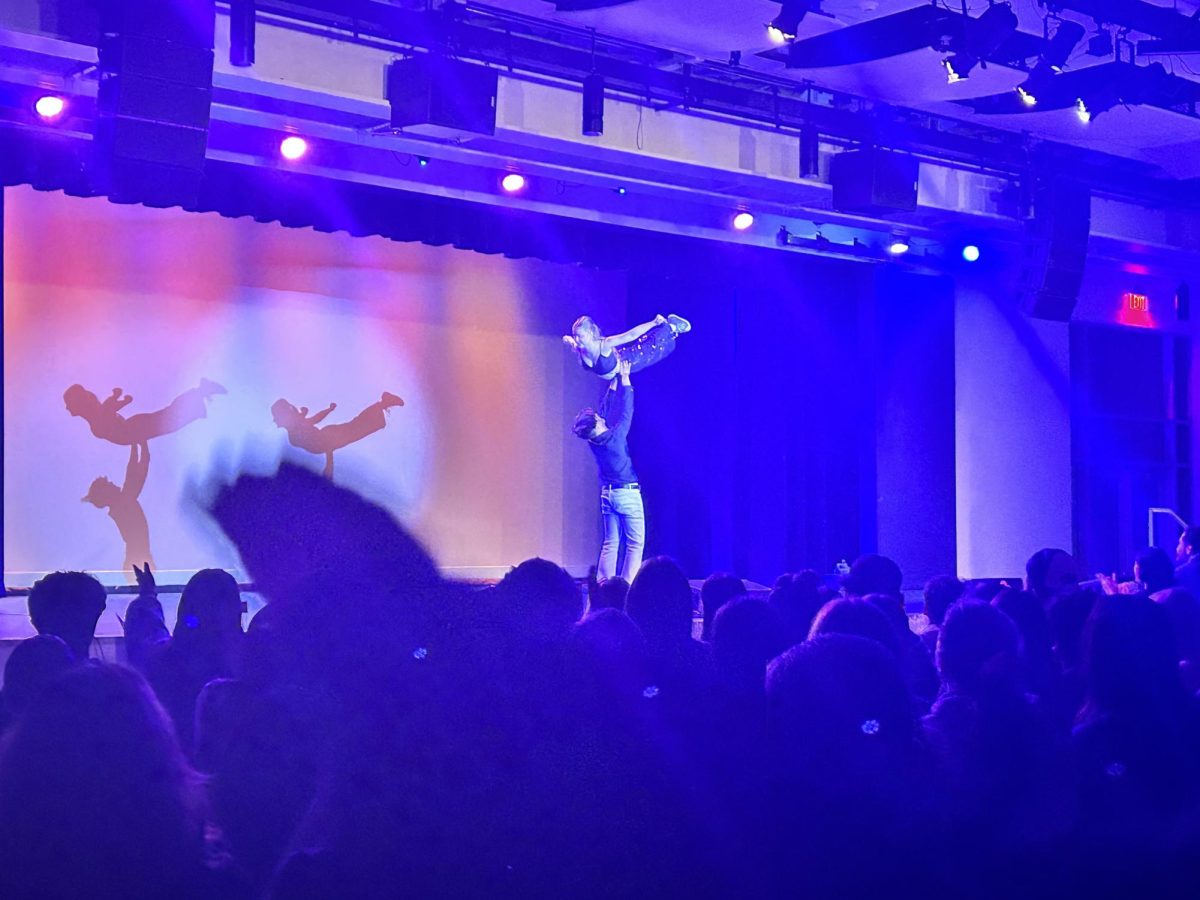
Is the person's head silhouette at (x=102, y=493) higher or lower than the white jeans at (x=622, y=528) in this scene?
higher

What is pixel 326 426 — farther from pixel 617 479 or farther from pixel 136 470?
pixel 617 479

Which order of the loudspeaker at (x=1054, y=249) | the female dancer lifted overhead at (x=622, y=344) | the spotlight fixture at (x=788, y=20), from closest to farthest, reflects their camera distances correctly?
1. the spotlight fixture at (x=788, y=20)
2. the female dancer lifted overhead at (x=622, y=344)
3. the loudspeaker at (x=1054, y=249)

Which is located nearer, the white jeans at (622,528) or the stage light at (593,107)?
the stage light at (593,107)

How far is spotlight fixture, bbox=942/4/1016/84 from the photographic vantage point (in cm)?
608

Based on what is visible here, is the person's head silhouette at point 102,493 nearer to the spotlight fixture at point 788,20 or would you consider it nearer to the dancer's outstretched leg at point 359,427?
the dancer's outstretched leg at point 359,427

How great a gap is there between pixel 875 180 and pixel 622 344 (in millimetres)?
1983

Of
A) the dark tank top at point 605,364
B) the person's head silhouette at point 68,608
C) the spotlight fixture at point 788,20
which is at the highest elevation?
the spotlight fixture at point 788,20

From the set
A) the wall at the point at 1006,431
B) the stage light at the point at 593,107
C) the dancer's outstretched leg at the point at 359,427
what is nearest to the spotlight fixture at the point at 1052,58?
the stage light at the point at 593,107

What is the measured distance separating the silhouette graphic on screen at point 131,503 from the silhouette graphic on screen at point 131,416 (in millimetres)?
107

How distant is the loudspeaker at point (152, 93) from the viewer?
5.64 m

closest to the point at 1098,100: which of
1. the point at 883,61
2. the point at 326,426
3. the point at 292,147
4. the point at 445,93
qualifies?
the point at 883,61

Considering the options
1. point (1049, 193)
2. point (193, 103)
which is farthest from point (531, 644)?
point (1049, 193)

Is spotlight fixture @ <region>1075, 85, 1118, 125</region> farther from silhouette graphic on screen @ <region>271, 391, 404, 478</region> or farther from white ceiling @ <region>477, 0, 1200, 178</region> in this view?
silhouette graphic on screen @ <region>271, 391, 404, 478</region>

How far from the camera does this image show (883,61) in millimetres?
7512
